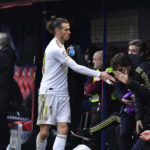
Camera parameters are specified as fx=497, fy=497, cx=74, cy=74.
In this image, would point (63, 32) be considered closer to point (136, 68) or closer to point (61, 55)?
point (61, 55)

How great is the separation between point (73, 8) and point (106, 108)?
265 centimetres

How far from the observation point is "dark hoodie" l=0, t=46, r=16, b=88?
8484mm

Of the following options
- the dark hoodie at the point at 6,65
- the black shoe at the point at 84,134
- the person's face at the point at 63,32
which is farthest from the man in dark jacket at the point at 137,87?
the dark hoodie at the point at 6,65

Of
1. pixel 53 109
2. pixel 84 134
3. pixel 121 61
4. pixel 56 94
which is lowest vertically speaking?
pixel 84 134

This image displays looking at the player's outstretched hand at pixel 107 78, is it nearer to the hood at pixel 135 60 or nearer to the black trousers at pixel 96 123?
the hood at pixel 135 60

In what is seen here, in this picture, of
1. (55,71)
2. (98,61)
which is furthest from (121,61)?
(98,61)

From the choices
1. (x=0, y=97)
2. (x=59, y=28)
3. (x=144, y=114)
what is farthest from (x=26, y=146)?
(x=144, y=114)

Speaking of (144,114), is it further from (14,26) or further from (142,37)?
(14,26)

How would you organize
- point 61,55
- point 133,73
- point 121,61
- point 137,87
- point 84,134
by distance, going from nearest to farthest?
point 137,87 < point 121,61 < point 133,73 < point 61,55 < point 84,134

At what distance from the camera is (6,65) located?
28.0 feet

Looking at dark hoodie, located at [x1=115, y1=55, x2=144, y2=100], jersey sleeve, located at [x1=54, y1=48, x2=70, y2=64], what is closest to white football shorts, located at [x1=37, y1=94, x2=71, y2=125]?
jersey sleeve, located at [x1=54, y1=48, x2=70, y2=64]

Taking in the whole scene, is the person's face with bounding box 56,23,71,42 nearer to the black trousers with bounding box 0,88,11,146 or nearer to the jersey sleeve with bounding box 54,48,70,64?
the jersey sleeve with bounding box 54,48,70,64

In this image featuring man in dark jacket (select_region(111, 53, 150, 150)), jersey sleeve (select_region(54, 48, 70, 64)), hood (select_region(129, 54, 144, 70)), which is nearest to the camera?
man in dark jacket (select_region(111, 53, 150, 150))

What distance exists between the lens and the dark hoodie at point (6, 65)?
8484mm
